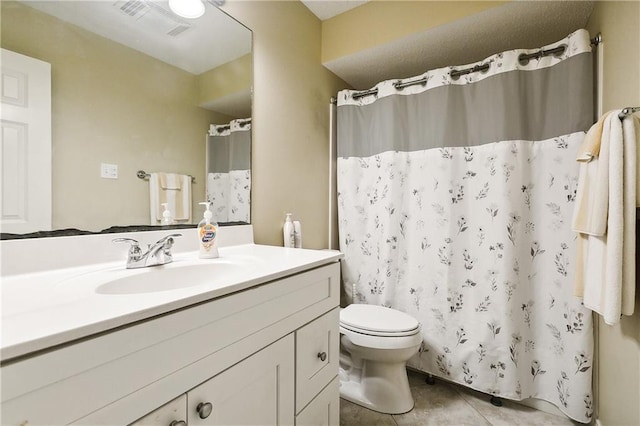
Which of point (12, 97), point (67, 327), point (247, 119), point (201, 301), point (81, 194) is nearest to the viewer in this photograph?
point (67, 327)

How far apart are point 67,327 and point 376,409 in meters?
1.54

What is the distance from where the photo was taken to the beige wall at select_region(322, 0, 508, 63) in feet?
4.86

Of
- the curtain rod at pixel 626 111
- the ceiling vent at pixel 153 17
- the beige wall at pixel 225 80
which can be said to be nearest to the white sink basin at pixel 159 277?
the beige wall at pixel 225 80

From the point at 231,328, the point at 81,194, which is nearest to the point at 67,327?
the point at 231,328

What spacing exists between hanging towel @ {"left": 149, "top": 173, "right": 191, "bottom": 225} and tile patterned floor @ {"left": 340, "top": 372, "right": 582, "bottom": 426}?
4.24 feet

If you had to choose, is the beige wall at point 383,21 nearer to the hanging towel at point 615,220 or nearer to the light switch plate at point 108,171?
the hanging towel at point 615,220

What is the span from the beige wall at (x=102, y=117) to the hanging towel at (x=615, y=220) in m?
1.61

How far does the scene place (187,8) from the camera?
3.99 ft

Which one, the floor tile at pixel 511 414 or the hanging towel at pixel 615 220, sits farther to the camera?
the floor tile at pixel 511 414

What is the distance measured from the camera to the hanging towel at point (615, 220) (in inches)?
38.0

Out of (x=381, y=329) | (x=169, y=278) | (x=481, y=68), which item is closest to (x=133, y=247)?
(x=169, y=278)

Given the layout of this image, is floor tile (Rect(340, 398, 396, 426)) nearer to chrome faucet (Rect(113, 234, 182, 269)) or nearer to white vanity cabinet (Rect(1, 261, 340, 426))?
white vanity cabinet (Rect(1, 261, 340, 426))

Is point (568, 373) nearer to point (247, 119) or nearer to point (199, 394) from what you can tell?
point (199, 394)

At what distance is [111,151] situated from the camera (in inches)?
39.5
